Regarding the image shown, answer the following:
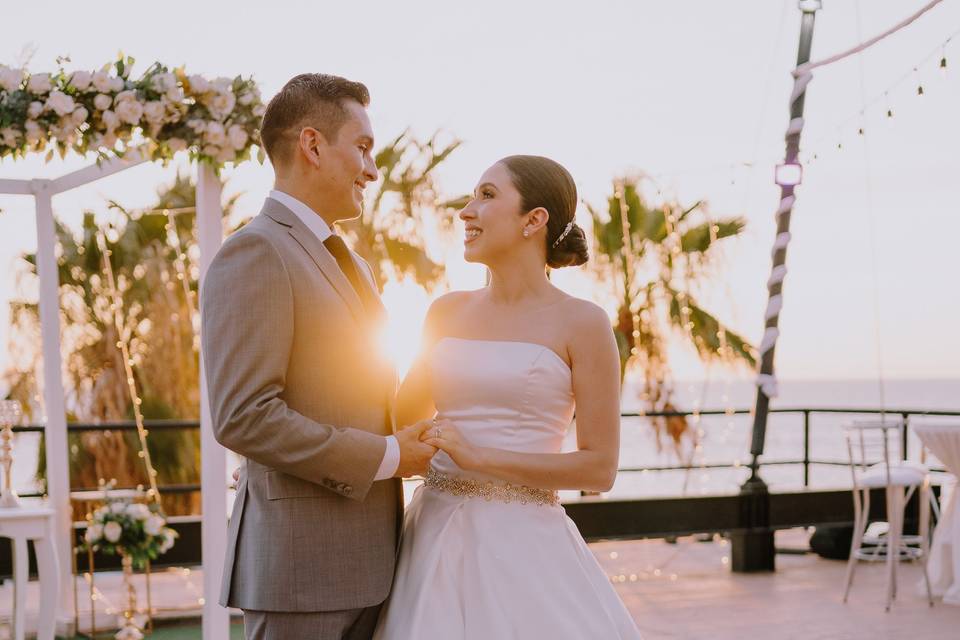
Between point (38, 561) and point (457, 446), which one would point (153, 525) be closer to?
point (38, 561)

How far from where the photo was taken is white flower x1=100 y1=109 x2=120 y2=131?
4598 mm

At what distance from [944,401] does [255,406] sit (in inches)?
2805

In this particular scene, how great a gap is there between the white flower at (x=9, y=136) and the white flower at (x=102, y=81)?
35cm

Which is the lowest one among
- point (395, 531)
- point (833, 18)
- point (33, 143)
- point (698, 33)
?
point (395, 531)

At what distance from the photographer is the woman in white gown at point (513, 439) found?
7.90 ft

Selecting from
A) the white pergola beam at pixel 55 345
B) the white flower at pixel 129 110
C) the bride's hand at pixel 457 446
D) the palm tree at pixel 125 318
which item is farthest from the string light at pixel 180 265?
the bride's hand at pixel 457 446

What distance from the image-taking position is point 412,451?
2.16 metres

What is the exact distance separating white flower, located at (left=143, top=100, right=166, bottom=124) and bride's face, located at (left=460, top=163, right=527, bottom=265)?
2305 mm

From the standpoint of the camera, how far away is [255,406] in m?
2.00

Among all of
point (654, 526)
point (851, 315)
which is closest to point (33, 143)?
point (654, 526)

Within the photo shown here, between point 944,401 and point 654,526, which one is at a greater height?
point 654,526

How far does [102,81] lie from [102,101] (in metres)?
0.10

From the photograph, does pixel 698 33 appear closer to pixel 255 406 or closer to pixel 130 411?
pixel 130 411

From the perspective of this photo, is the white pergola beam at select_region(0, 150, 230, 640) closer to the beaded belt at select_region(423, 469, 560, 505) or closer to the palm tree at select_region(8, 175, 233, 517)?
the beaded belt at select_region(423, 469, 560, 505)
